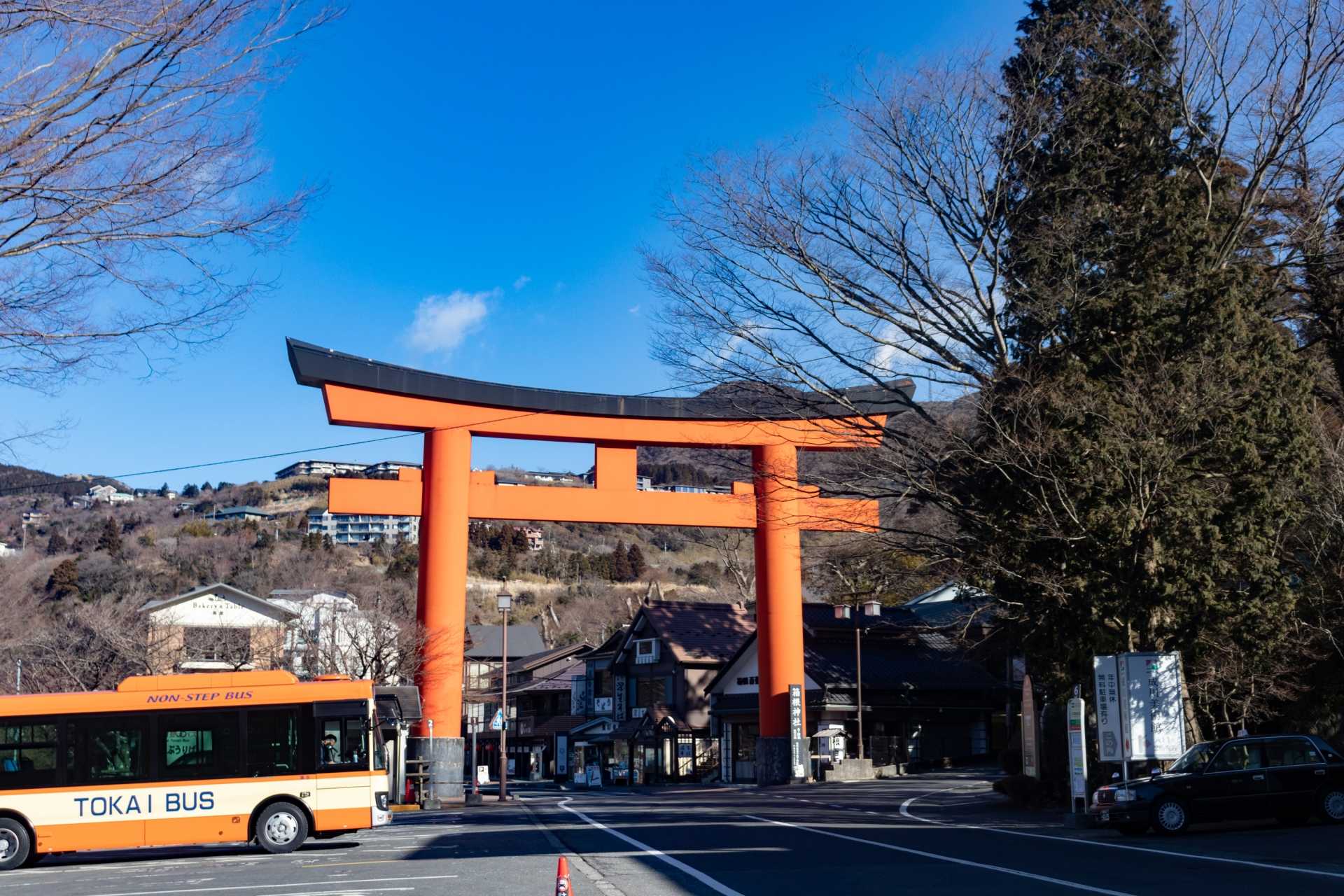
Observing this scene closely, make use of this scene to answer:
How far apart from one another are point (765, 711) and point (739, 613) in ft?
75.9

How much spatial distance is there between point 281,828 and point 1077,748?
12.6m

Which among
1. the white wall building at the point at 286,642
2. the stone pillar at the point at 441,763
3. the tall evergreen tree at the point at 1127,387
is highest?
the tall evergreen tree at the point at 1127,387

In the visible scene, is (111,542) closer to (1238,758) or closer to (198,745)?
(198,745)

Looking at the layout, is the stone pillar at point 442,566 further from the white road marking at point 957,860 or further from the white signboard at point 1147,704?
the white signboard at point 1147,704

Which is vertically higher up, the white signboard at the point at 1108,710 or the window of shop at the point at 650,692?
the white signboard at the point at 1108,710

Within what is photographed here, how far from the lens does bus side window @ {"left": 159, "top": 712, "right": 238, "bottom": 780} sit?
54.7ft

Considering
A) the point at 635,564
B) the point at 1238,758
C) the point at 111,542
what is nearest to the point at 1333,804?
the point at 1238,758

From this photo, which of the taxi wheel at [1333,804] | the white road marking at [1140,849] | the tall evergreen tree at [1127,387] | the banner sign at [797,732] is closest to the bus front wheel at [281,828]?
the white road marking at [1140,849]

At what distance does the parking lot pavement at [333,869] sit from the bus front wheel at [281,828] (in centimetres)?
25

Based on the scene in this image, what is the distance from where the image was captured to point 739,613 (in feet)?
183

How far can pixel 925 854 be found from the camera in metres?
13.8

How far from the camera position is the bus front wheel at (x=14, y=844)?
637 inches

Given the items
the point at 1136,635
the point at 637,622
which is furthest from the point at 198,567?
the point at 1136,635

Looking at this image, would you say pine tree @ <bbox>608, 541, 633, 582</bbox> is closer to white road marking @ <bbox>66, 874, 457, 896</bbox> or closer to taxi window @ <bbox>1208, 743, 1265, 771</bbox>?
taxi window @ <bbox>1208, 743, 1265, 771</bbox>
